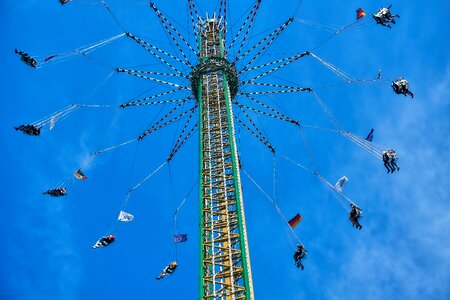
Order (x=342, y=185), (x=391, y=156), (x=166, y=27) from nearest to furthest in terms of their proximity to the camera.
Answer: (x=391, y=156), (x=342, y=185), (x=166, y=27)

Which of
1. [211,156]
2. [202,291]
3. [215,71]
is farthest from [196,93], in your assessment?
[202,291]

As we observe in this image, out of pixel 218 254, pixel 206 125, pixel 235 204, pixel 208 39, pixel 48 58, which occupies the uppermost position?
pixel 208 39

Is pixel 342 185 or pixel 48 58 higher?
pixel 48 58

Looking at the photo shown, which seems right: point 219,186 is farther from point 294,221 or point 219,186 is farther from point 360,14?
point 360,14

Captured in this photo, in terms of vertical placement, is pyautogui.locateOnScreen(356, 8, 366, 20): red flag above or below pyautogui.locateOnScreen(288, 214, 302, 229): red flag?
above

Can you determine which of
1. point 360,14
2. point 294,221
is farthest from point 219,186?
point 360,14

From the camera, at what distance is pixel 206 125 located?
32344mm

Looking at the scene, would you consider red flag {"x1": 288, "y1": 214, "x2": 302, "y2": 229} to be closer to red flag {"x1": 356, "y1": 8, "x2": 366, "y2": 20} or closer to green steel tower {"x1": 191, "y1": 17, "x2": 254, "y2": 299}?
green steel tower {"x1": 191, "y1": 17, "x2": 254, "y2": 299}

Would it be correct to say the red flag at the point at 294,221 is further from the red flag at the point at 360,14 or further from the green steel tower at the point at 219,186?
the red flag at the point at 360,14

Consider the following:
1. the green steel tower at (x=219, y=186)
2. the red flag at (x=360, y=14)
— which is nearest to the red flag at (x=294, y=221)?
the green steel tower at (x=219, y=186)

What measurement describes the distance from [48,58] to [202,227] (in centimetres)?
1571

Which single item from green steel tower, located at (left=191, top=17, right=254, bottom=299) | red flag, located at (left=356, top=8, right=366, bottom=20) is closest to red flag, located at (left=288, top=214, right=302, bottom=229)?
green steel tower, located at (left=191, top=17, right=254, bottom=299)

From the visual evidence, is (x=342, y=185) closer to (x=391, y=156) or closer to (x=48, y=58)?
(x=391, y=156)

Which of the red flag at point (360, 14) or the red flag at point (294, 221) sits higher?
the red flag at point (360, 14)
